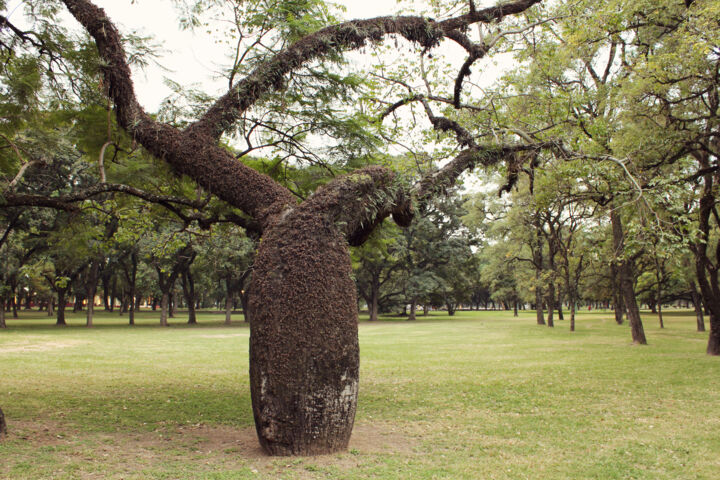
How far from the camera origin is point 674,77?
12266mm

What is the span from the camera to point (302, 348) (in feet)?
19.3

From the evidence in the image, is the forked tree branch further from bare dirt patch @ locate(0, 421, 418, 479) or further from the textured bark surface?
bare dirt patch @ locate(0, 421, 418, 479)

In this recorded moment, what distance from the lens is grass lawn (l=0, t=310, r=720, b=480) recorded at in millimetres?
5754

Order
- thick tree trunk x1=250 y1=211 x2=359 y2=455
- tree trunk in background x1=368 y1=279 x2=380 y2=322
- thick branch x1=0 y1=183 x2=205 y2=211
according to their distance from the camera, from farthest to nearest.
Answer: tree trunk in background x1=368 y1=279 x2=380 y2=322 < thick branch x1=0 y1=183 x2=205 y2=211 < thick tree trunk x1=250 y1=211 x2=359 y2=455

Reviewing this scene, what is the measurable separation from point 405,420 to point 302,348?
344 cm

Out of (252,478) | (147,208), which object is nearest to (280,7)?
(147,208)

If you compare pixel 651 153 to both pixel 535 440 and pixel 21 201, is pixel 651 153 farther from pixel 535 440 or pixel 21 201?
pixel 21 201

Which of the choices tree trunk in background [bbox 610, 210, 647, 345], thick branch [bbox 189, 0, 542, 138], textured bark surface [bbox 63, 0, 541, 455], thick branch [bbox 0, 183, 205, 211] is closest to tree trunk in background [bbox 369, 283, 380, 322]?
tree trunk in background [bbox 610, 210, 647, 345]

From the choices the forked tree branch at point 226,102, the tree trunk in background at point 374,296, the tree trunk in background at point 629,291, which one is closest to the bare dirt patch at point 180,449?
the forked tree branch at point 226,102

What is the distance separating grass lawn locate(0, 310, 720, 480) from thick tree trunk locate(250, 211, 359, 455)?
0.36m

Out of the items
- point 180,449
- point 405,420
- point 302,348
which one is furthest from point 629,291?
point 180,449

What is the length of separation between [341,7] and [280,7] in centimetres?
155

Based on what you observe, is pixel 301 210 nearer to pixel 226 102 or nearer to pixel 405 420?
pixel 226 102

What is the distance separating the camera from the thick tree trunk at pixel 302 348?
5.89 metres
